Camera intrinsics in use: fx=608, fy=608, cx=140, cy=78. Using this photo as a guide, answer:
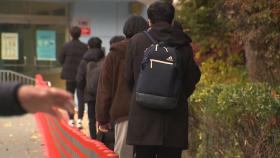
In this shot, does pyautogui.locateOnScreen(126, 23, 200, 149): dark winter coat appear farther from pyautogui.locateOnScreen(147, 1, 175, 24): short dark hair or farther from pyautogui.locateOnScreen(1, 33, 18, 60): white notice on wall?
pyautogui.locateOnScreen(1, 33, 18, 60): white notice on wall

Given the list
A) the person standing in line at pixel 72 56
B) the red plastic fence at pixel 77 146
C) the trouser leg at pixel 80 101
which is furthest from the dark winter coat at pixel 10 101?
the person standing in line at pixel 72 56

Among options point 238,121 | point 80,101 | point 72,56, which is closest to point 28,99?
point 238,121

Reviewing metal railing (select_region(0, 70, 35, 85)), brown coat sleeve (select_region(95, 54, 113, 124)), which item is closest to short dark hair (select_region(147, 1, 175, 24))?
brown coat sleeve (select_region(95, 54, 113, 124))

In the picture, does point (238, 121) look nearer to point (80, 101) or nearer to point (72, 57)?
point (80, 101)

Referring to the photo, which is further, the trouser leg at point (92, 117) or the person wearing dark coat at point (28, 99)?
the trouser leg at point (92, 117)

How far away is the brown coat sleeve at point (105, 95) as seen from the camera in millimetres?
5441

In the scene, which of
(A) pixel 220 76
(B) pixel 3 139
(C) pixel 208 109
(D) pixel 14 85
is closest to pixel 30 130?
(B) pixel 3 139

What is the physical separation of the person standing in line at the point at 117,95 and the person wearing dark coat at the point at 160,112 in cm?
50

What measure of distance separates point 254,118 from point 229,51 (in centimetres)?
583

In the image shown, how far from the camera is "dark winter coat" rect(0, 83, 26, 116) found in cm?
233

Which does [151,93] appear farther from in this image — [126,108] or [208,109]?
[208,109]

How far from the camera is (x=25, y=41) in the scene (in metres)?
18.3

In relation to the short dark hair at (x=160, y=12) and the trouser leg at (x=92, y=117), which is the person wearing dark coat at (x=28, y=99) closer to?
the short dark hair at (x=160, y=12)

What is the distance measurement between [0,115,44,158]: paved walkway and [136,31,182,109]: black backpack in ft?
11.2
